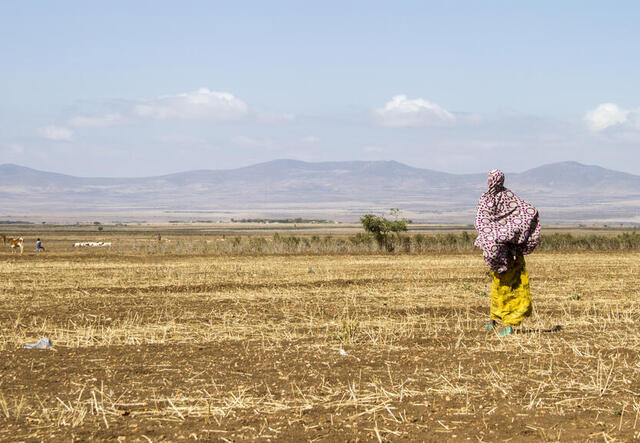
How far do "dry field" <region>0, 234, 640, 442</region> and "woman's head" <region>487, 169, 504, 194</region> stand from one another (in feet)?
6.60

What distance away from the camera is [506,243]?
11766mm

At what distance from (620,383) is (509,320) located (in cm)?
321

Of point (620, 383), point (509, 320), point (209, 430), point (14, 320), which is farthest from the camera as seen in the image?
point (14, 320)

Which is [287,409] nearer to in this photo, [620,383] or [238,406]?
[238,406]

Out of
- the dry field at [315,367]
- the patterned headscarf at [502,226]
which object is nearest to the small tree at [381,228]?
the dry field at [315,367]

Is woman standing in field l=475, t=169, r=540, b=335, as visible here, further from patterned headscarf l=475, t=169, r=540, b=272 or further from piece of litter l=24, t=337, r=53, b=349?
piece of litter l=24, t=337, r=53, b=349

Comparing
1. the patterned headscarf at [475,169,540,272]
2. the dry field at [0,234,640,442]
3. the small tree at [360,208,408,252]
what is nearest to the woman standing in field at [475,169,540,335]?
the patterned headscarf at [475,169,540,272]

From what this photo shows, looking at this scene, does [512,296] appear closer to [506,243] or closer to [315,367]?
[506,243]

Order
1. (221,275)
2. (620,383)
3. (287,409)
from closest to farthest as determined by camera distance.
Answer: (287,409)
(620,383)
(221,275)

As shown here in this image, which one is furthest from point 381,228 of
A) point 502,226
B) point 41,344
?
point 41,344

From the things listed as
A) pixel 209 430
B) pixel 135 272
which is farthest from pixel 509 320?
pixel 135 272

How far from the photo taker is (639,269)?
1012 inches

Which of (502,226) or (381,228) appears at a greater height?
(502,226)

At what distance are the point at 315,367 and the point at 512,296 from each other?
3.75 m
